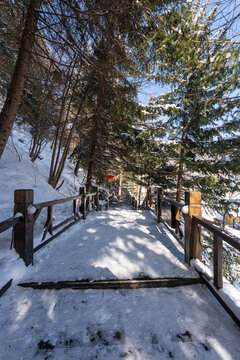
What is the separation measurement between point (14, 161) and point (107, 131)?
5.51 m

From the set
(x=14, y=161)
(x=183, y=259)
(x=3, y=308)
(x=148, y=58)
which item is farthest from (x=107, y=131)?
(x=3, y=308)

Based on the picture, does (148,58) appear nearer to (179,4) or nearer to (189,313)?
(179,4)

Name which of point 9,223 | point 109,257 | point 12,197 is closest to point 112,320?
point 109,257

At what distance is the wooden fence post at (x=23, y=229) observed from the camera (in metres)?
2.42

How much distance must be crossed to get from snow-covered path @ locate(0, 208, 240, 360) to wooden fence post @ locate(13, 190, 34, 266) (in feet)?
1.08

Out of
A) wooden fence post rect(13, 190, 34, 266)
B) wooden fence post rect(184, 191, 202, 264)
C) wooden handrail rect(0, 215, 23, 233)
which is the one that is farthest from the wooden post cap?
wooden fence post rect(184, 191, 202, 264)

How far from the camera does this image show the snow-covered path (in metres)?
1.30

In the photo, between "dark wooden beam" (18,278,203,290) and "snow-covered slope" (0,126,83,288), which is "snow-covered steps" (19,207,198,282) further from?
"snow-covered slope" (0,126,83,288)

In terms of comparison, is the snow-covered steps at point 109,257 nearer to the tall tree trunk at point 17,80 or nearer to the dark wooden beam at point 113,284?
the dark wooden beam at point 113,284

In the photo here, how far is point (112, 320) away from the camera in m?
1.59

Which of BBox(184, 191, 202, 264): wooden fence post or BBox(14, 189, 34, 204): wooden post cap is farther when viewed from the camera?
BBox(184, 191, 202, 264): wooden fence post

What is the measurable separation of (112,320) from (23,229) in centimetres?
184

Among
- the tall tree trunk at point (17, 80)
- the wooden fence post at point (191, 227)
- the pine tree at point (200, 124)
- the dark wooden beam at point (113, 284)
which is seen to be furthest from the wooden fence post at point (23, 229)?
the pine tree at point (200, 124)

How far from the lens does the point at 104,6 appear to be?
10.3 feet
